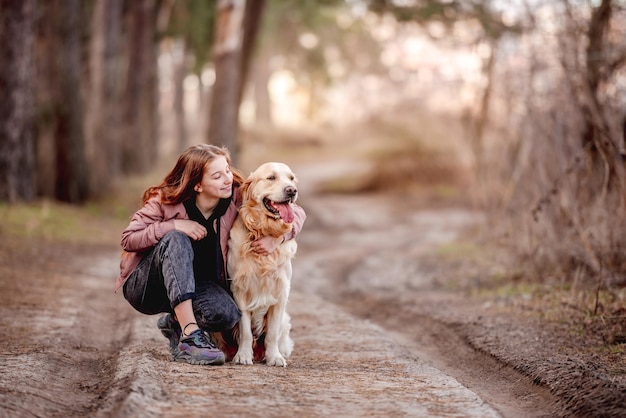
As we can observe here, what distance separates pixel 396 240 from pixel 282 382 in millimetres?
10332

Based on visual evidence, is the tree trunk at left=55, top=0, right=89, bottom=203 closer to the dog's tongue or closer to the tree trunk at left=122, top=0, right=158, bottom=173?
the tree trunk at left=122, top=0, right=158, bottom=173

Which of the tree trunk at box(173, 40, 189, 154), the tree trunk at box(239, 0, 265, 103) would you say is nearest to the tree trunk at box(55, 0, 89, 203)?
the tree trunk at box(239, 0, 265, 103)

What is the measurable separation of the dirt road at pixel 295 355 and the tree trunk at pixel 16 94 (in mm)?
2683

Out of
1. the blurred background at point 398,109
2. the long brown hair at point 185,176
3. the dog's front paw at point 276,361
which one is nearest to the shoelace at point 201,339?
the dog's front paw at point 276,361

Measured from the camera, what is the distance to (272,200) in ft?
16.8

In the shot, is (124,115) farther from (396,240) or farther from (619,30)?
(619,30)

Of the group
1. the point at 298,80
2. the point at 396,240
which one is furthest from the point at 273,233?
the point at 298,80

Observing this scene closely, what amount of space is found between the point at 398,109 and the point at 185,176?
17.1 metres

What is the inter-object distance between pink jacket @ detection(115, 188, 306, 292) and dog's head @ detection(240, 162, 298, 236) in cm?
19

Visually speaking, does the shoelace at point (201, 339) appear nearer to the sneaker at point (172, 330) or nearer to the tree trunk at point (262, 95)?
the sneaker at point (172, 330)

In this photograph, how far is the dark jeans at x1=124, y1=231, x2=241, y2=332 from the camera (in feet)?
16.4

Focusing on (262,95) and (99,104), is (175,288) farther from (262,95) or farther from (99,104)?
(262,95)

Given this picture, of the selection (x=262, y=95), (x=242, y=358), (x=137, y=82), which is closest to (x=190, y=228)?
(x=242, y=358)

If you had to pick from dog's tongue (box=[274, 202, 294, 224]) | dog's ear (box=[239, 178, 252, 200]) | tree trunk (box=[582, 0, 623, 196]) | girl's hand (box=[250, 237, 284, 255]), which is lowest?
girl's hand (box=[250, 237, 284, 255])
